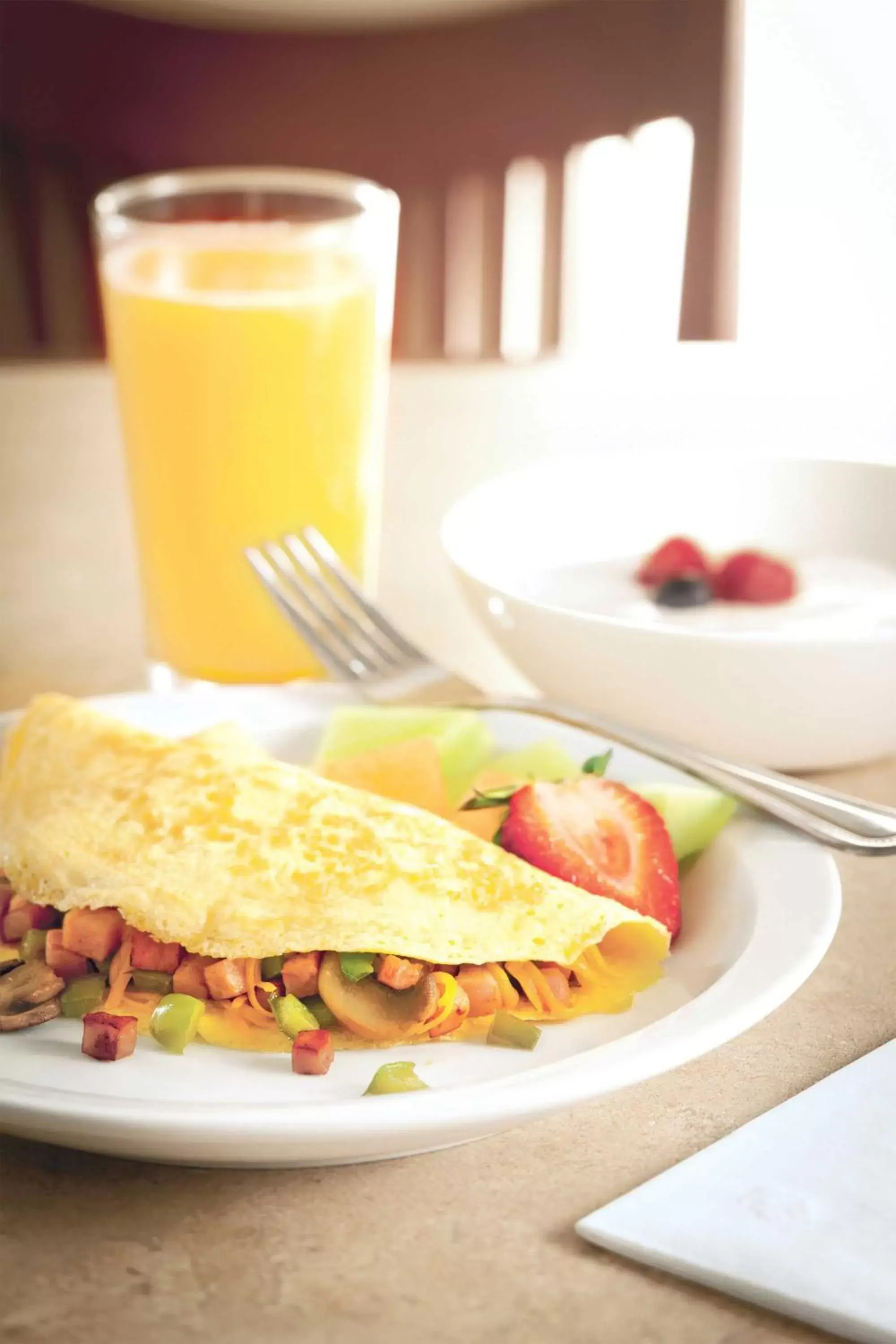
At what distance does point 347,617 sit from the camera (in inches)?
62.5

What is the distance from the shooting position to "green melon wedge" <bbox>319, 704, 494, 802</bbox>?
1.30m

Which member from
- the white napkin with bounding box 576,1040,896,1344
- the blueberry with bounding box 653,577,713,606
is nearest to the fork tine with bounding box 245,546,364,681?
the blueberry with bounding box 653,577,713,606

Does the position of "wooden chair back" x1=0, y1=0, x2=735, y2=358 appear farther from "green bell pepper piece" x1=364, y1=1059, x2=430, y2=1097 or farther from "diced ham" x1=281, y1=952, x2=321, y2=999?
"green bell pepper piece" x1=364, y1=1059, x2=430, y2=1097

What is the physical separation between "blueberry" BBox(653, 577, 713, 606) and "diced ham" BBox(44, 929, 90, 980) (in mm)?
811

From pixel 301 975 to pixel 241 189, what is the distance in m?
1.16

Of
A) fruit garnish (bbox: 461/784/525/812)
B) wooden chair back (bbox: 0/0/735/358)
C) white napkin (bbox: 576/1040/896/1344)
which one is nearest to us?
white napkin (bbox: 576/1040/896/1344)

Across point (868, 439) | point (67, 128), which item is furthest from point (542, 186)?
point (868, 439)

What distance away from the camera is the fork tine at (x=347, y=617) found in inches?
60.4

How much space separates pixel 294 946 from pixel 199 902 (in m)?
0.08

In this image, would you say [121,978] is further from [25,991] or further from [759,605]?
[759,605]

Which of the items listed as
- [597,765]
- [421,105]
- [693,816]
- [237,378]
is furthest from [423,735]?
[421,105]

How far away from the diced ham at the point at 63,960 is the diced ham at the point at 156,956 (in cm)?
3

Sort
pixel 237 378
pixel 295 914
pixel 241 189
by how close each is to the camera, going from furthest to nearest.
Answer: pixel 241 189
pixel 237 378
pixel 295 914

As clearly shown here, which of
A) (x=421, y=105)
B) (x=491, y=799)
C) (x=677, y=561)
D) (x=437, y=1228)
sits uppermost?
(x=421, y=105)
